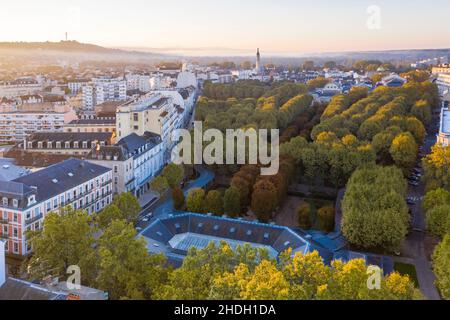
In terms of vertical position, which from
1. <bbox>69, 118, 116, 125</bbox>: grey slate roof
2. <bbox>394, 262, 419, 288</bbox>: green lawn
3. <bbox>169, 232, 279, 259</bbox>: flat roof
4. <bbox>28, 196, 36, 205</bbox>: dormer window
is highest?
<bbox>69, 118, 116, 125</bbox>: grey slate roof

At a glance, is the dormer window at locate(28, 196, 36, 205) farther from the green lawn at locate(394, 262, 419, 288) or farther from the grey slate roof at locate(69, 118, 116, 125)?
the grey slate roof at locate(69, 118, 116, 125)

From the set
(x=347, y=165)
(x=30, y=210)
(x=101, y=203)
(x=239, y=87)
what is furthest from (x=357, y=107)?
(x=30, y=210)

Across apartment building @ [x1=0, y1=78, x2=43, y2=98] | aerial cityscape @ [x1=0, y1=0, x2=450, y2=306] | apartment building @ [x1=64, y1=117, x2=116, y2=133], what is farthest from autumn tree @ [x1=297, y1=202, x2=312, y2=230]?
apartment building @ [x1=0, y1=78, x2=43, y2=98]

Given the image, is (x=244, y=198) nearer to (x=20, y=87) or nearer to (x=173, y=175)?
(x=173, y=175)

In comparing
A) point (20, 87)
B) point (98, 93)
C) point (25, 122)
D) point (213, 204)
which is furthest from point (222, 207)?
point (20, 87)

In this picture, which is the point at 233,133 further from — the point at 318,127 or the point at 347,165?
the point at 347,165

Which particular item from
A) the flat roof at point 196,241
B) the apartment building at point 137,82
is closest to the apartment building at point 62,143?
the flat roof at point 196,241
